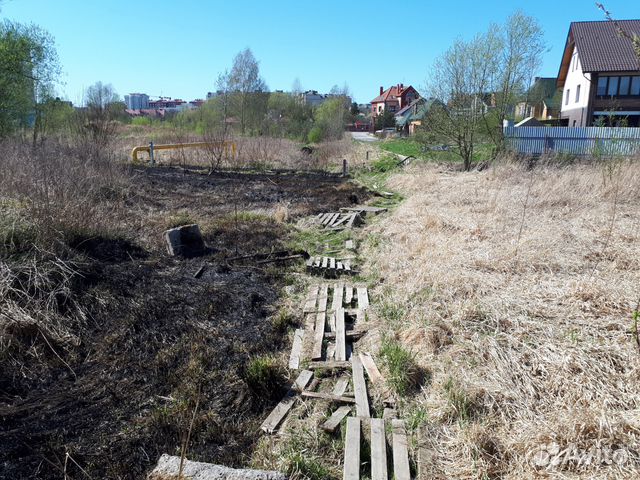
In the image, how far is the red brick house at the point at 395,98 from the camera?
87037mm

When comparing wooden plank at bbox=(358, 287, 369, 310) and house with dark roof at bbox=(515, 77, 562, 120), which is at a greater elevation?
house with dark roof at bbox=(515, 77, 562, 120)

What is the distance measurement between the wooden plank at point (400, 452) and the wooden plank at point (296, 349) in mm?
1251

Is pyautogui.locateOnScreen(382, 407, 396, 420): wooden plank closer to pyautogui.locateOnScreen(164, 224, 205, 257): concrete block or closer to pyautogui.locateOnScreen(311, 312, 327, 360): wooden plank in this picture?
pyautogui.locateOnScreen(311, 312, 327, 360): wooden plank

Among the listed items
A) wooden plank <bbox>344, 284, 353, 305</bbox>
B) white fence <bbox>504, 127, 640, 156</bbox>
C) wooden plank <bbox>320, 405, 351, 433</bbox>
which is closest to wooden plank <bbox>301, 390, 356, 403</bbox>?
wooden plank <bbox>320, 405, 351, 433</bbox>

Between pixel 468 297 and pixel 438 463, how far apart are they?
2195 mm

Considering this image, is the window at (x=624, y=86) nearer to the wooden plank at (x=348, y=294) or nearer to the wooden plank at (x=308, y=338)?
the wooden plank at (x=348, y=294)

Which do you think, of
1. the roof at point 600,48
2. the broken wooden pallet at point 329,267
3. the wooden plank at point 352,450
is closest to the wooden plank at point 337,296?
the broken wooden pallet at point 329,267

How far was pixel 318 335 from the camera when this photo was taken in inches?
192

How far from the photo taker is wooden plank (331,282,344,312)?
18.6 ft

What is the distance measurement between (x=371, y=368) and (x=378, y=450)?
1089mm

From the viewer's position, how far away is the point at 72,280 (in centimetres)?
532

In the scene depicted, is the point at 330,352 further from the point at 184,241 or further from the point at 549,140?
the point at 549,140

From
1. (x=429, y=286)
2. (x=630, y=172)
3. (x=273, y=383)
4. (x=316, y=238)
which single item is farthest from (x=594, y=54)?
(x=273, y=383)

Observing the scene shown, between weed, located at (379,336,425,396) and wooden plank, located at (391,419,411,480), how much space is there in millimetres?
383
